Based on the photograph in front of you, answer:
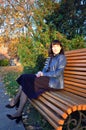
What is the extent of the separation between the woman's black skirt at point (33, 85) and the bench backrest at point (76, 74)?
0.35 m

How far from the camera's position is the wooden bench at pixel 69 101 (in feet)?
12.3

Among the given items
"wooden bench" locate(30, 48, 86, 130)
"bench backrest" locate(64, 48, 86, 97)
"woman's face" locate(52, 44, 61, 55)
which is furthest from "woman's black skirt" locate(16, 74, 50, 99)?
"woman's face" locate(52, 44, 61, 55)

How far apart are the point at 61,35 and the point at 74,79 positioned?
3.87 meters

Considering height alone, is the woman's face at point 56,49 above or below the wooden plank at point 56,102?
above

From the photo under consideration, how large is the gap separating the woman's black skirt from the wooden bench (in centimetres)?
12

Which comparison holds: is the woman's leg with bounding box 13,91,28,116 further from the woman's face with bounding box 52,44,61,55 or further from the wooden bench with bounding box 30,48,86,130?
the woman's face with bounding box 52,44,61,55

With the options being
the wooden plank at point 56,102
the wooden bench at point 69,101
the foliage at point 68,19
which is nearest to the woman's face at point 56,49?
the wooden bench at point 69,101

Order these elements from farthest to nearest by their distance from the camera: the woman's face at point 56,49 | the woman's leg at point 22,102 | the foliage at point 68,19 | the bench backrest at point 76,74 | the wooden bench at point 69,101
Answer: the foliage at point 68,19 < the woman's face at point 56,49 < the woman's leg at point 22,102 < the bench backrest at point 76,74 < the wooden bench at point 69,101

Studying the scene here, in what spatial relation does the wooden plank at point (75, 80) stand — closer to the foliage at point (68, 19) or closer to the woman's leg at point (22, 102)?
the woman's leg at point (22, 102)

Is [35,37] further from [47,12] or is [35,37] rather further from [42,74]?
[42,74]

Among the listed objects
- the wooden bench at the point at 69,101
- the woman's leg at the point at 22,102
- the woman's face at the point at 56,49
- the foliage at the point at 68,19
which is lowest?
the woman's leg at the point at 22,102

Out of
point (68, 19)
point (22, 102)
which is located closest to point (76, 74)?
point (22, 102)

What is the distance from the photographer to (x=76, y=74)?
520 cm

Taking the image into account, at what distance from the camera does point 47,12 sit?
955 centimetres
